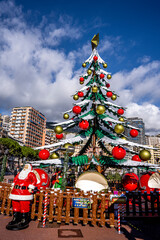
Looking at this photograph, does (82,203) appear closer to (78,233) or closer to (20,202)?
(78,233)

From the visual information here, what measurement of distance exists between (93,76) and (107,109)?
9.91 ft

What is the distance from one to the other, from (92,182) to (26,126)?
88443mm

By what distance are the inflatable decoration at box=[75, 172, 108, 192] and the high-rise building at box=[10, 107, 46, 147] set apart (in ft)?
274

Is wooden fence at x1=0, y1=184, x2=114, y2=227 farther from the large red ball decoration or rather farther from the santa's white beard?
the large red ball decoration

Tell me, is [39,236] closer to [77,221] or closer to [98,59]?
[77,221]

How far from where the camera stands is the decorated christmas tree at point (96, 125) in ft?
26.6

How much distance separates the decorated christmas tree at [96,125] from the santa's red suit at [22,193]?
291cm

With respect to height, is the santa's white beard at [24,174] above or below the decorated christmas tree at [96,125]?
below

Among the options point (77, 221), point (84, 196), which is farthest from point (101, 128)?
point (77, 221)

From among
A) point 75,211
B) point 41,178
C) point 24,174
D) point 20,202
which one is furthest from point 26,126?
point 75,211

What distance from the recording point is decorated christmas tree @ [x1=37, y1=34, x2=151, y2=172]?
8102 millimetres

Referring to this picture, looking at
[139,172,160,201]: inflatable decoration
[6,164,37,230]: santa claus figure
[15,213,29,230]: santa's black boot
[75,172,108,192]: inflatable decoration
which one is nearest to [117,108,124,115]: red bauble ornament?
[139,172,160,201]: inflatable decoration

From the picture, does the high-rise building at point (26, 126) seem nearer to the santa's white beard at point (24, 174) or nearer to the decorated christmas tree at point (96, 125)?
the decorated christmas tree at point (96, 125)

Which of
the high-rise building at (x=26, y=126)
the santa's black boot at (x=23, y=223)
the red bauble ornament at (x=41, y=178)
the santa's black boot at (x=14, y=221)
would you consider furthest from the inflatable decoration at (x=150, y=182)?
the high-rise building at (x=26, y=126)
